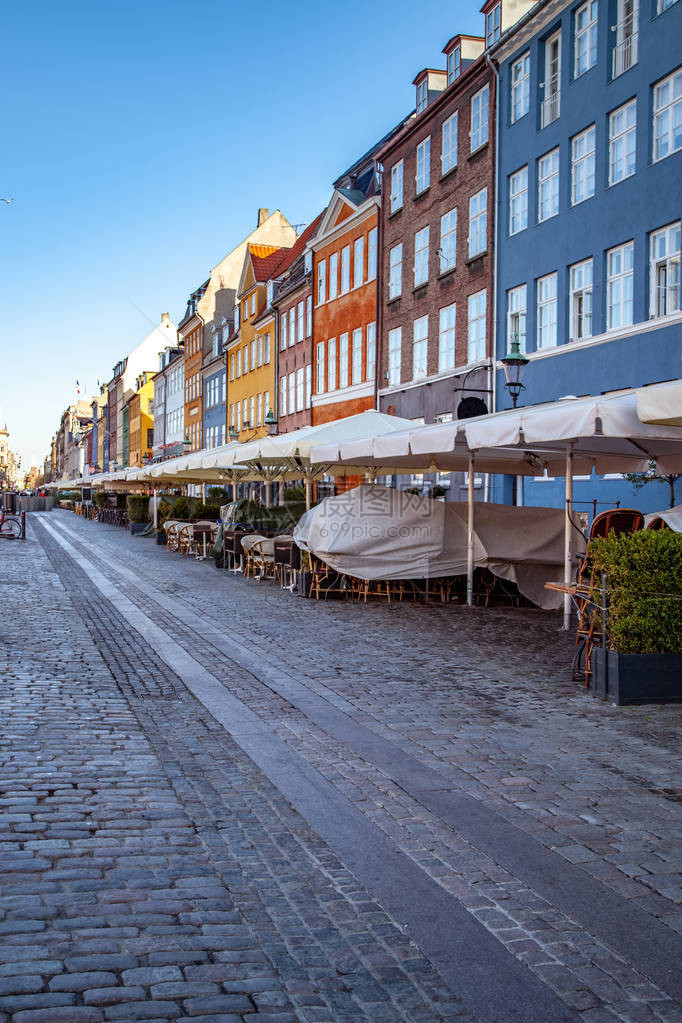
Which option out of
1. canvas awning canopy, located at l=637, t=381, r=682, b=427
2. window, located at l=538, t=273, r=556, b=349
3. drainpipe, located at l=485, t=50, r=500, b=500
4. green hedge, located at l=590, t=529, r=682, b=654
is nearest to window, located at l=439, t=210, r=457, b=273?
drainpipe, located at l=485, t=50, r=500, b=500

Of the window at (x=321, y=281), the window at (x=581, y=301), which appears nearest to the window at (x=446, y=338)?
the window at (x=581, y=301)

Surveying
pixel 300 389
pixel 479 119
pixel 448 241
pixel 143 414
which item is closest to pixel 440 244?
pixel 448 241

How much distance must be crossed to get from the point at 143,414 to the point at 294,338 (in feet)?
199

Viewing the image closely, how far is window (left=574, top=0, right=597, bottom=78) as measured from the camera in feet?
75.7

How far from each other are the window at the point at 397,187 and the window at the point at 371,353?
14.2ft

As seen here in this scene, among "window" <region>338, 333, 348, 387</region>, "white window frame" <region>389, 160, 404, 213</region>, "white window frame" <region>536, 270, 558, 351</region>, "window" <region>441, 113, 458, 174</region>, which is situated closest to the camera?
"white window frame" <region>536, 270, 558, 351</region>

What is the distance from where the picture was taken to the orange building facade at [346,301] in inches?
1479

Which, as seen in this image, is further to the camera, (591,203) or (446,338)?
(446,338)

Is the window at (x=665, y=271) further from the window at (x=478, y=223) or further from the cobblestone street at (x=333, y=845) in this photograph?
the cobblestone street at (x=333, y=845)

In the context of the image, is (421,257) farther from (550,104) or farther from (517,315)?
(550,104)

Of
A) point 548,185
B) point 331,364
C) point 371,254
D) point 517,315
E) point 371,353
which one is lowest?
point 517,315

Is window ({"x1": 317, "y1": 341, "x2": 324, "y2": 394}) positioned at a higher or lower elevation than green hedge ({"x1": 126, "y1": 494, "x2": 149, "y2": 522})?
higher

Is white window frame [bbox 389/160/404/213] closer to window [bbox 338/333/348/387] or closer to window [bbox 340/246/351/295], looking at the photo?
window [bbox 340/246/351/295]

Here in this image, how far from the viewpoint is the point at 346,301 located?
40.0 m
